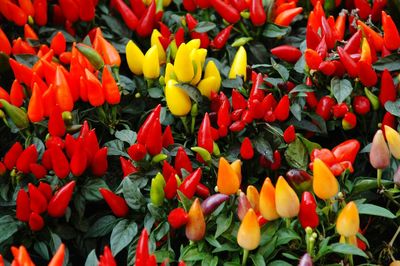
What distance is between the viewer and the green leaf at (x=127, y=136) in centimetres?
164

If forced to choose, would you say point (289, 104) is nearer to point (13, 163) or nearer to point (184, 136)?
point (184, 136)

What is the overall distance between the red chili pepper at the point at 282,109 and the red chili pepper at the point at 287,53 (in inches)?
9.0

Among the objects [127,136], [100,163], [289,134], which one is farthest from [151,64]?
[289,134]

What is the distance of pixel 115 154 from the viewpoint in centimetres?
163

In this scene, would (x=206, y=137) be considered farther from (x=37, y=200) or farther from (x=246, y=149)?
(x=37, y=200)

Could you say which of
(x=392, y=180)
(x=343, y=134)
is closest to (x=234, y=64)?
(x=343, y=134)

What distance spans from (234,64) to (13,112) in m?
0.62

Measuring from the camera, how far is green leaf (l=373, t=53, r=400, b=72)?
1736 mm

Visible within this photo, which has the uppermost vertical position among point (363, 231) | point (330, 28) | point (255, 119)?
point (330, 28)

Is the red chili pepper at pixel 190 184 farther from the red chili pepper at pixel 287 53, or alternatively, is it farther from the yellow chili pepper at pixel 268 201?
the red chili pepper at pixel 287 53

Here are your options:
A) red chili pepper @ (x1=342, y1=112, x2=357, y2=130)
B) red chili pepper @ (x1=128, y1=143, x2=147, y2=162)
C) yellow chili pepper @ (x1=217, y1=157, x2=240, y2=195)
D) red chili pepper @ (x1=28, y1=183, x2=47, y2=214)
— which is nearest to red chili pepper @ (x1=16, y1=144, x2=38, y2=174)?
red chili pepper @ (x1=28, y1=183, x2=47, y2=214)

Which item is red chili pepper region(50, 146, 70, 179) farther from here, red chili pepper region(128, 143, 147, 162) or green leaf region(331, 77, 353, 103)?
green leaf region(331, 77, 353, 103)

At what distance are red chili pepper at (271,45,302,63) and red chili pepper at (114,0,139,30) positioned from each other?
0.48 meters

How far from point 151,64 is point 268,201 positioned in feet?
1.97
